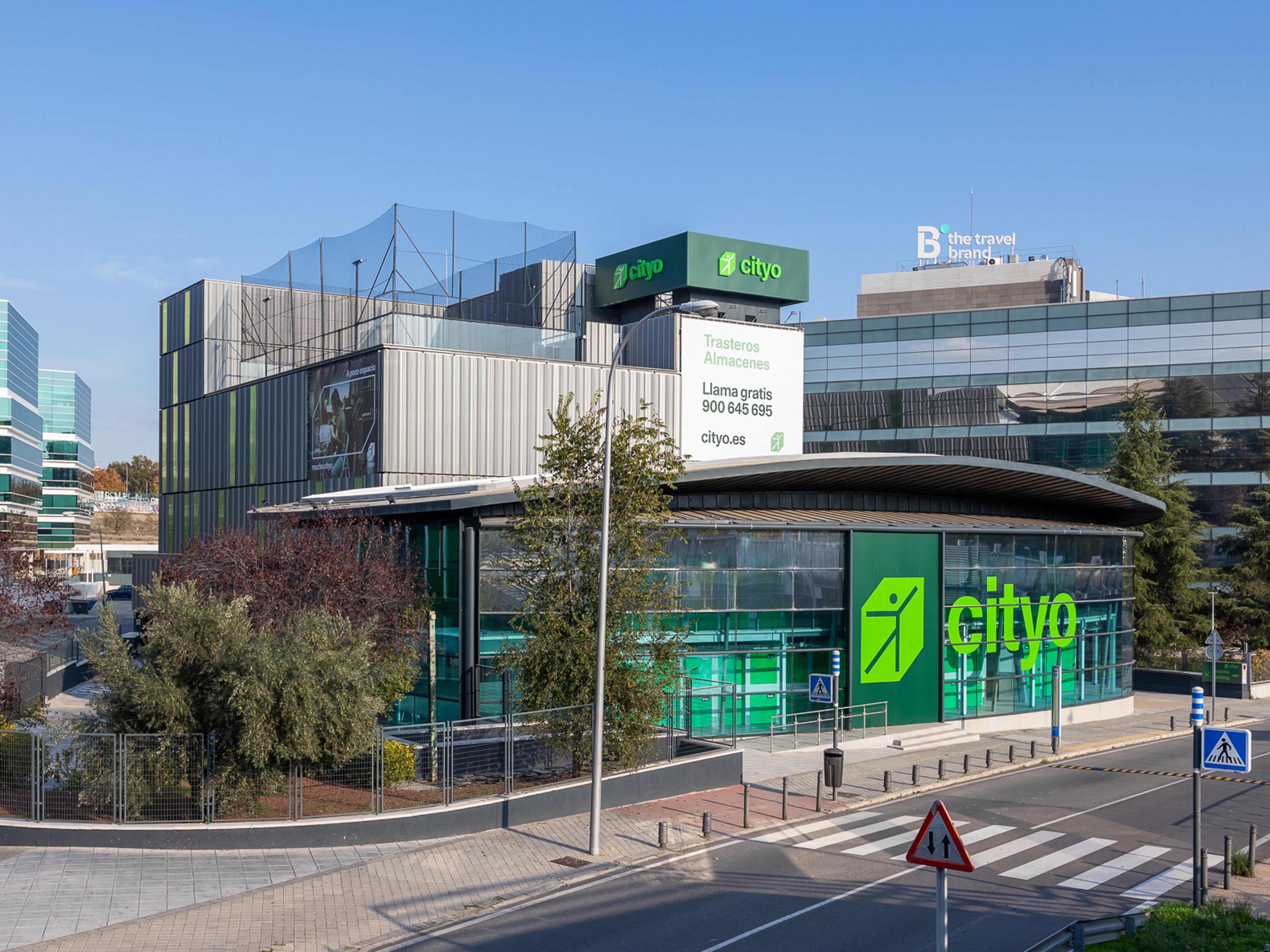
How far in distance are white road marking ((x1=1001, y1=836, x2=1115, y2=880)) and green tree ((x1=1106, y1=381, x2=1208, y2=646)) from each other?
3331cm

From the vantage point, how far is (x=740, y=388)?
5759cm

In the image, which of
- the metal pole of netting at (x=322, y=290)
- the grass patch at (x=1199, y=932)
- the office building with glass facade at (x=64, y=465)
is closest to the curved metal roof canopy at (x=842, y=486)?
the grass patch at (x=1199, y=932)

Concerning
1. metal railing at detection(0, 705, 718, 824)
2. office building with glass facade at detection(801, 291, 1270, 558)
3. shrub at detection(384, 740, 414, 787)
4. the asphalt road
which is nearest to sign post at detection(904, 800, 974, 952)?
the asphalt road

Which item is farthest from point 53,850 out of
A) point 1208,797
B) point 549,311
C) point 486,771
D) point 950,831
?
point 549,311

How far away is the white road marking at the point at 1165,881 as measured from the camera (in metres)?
17.0

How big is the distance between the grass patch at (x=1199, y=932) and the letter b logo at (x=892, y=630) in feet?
58.8

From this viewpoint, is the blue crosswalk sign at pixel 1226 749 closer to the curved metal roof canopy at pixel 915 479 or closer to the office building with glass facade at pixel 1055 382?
the curved metal roof canopy at pixel 915 479

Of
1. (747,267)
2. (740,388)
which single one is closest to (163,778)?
(740,388)

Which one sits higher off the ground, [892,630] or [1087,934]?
[892,630]

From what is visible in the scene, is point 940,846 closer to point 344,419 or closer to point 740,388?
point 344,419

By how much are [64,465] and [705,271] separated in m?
102

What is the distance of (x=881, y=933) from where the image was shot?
15.1 metres

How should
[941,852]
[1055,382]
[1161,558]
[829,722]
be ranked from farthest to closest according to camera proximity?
[1055,382] < [1161,558] < [829,722] < [941,852]

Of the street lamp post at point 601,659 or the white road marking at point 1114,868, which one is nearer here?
the white road marking at point 1114,868
